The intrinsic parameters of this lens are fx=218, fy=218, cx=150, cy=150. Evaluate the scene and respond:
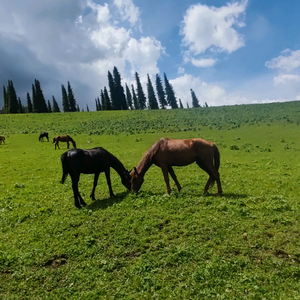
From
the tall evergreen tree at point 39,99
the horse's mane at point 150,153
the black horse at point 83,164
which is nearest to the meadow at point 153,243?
the black horse at point 83,164

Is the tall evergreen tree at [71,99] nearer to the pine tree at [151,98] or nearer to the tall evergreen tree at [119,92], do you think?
the tall evergreen tree at [119,92]

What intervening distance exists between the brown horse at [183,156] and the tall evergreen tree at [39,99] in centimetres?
8161

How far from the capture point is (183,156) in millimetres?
9422

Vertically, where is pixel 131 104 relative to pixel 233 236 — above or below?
above

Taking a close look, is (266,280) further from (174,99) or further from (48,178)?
(174,99)

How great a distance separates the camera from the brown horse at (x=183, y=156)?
30.7 feet

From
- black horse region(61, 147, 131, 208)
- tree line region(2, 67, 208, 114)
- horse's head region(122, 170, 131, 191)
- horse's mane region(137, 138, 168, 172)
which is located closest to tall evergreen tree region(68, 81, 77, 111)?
tree line region(2, 67, 208, 114)

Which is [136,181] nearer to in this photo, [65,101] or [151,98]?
[151,98]

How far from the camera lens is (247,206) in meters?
8.30

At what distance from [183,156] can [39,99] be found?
85.2 metres

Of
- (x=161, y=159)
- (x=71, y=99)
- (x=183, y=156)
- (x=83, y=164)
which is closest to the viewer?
(x=83, y=164)

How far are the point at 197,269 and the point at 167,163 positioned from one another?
5.05 m

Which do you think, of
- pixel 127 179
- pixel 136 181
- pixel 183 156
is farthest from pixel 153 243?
pixel 127 179

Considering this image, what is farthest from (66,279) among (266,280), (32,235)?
(266,280)
